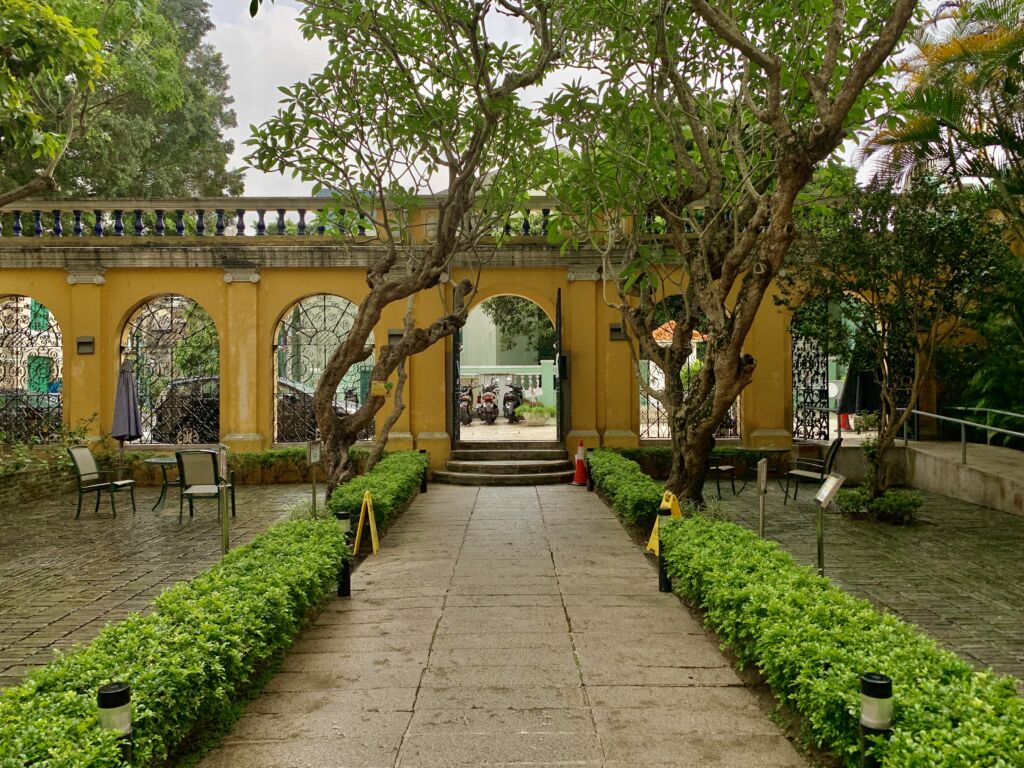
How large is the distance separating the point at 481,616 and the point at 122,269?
36.7 ft

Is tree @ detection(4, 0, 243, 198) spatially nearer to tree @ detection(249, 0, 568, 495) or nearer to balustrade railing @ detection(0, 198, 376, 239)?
balustrade railing @ detection(0, 198, 376, 239)

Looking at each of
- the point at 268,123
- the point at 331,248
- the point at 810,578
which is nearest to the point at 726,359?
the point at 810,578

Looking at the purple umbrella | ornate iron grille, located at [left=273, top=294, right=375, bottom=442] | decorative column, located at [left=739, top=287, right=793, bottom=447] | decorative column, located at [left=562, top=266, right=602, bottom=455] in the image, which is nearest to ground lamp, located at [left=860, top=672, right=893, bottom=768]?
decorative column, located at [left=562, top=266, right=602, bottom=455]

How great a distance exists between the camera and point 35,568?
756 cm

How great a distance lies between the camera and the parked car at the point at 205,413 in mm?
14492

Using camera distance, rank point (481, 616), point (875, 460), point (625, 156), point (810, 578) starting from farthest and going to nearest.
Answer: point (875, 460), point (625, 156), point (481, 616), point (810, 578)

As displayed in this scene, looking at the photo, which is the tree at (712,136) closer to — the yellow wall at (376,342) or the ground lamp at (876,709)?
the yellow wall at (376,342)

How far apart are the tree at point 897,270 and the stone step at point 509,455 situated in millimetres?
5201

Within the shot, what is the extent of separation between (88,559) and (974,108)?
13103 millimetres

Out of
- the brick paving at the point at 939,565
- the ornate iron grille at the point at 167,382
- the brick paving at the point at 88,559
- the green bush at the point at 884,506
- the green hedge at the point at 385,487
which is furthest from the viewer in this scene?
the ornate iron grille at the point at 167,382

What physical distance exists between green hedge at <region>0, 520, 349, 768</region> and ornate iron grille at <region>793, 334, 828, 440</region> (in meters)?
10.9

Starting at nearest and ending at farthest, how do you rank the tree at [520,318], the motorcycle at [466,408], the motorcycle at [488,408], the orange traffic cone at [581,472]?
the orange traffic cone at [581,472] → the motorcycle at [488,408] → the motorcycle at [466,408] → the tree at [520,318]

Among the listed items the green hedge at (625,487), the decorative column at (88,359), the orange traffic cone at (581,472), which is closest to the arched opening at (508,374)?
the orange traffic cone at (581,472)

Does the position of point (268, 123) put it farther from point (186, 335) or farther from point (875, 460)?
point (875, 460)
